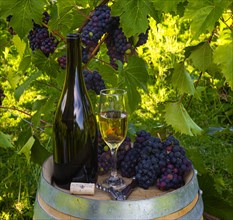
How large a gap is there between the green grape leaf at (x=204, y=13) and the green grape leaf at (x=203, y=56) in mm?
577

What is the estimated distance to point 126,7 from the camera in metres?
1.66

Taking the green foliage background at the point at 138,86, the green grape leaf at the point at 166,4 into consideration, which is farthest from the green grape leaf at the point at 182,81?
the green grape leaf at the point at 166,4

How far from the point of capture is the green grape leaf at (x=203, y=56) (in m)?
2.01

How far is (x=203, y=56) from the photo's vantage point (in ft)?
6.59

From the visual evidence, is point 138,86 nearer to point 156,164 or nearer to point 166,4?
point 156,164

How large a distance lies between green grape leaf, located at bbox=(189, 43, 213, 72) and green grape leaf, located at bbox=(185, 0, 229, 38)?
0.58 m

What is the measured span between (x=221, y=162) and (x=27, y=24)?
230cm

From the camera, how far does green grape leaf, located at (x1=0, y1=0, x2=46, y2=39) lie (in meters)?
1.70

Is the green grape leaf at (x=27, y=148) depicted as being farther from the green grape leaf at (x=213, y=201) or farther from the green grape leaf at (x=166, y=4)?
the green grape leaf at (x=166, y=4)

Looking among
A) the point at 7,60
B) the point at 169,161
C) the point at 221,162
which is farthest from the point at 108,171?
the point at 7,60

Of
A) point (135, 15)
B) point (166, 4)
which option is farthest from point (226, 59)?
point (135, 15)

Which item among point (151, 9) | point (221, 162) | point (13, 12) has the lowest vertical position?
point (221, 162)

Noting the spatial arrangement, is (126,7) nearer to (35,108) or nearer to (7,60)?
(35,108)

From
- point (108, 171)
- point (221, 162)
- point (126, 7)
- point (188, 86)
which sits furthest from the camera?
point (221, 162)
